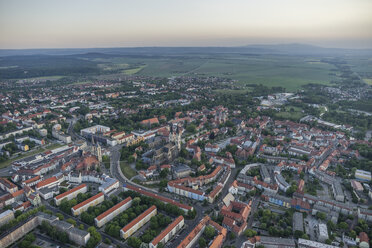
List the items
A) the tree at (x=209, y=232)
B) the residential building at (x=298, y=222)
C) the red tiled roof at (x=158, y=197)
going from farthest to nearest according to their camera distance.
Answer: the red tiled roof at (x=158, y=197) → the residential building at (x=298, y=222) → the tree at (x=209, y=232)

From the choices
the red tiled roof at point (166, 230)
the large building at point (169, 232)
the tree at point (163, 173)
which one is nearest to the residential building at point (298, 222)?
the large building at point (169, 232)

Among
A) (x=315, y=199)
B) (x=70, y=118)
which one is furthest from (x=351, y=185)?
(x=70, y=118)

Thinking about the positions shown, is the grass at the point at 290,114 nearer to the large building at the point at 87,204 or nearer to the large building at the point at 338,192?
the large building at the point at 338,192

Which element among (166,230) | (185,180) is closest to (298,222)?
(166,230)

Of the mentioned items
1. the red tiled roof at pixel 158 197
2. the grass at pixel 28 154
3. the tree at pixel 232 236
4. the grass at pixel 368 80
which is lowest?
the tree at pixel 232 236

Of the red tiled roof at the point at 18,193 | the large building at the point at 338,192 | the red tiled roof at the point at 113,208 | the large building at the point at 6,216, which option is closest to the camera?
the large building at the point at 6,216

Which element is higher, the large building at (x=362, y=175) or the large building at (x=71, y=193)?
the large building at (x=71, y=193)

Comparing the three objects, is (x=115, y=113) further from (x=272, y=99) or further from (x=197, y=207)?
(x=272, y=99)
